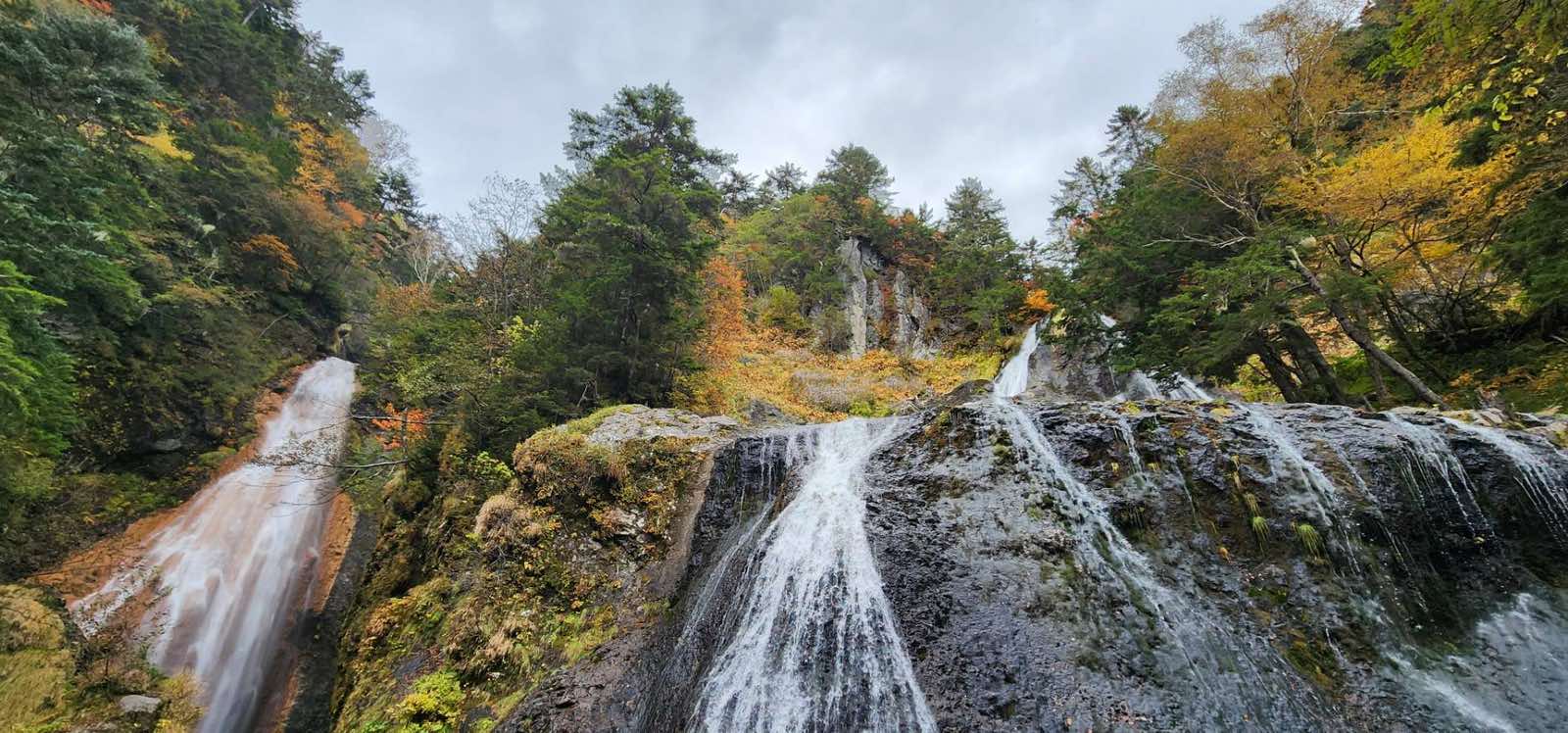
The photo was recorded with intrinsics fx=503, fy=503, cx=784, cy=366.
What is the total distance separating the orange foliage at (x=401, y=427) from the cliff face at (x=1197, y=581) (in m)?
8.41

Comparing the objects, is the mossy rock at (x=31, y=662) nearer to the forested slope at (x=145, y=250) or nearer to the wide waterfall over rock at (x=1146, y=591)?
the forested slope at (x=145, y=250)

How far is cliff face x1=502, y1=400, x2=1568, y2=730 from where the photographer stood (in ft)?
11.6

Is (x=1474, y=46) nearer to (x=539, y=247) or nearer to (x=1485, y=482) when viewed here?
(x=1485, y=482)

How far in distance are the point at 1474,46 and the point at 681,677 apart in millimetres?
9011

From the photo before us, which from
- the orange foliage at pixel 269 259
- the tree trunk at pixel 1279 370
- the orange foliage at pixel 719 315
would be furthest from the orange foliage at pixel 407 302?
the tree trunk at pixel 1279 370

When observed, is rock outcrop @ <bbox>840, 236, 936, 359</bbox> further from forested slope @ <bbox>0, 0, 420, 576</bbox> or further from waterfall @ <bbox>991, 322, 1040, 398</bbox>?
forested slope @ <bbox>0, 0, 420, 576</bbox>

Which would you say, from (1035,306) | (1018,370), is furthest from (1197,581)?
(1035,306)

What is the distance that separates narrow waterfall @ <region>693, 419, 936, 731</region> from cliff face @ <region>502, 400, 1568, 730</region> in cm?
10

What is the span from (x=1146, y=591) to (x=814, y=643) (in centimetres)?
285

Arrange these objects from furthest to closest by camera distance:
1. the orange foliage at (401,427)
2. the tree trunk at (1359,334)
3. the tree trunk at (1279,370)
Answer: the orange foliage at (401,427), the tree trunk at (1279,370), the tree trunk at (1359,334)

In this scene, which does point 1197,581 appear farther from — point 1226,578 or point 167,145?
point 167,145

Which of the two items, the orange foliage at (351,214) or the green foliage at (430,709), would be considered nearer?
the green foliage at (430,709)

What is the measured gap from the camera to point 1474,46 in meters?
4.29

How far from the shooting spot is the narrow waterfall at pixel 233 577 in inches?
407
